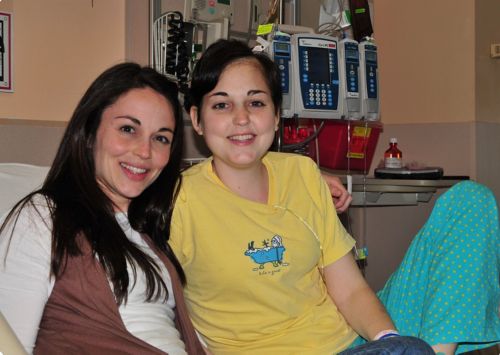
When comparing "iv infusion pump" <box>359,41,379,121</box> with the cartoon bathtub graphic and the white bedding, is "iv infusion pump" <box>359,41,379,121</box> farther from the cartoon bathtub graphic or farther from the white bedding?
the white bedding

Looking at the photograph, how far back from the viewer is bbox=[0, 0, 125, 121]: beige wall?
230cm

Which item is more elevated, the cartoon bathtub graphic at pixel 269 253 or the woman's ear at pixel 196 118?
the woman's ear at pixel 196 118

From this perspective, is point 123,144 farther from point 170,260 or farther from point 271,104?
point 271,104

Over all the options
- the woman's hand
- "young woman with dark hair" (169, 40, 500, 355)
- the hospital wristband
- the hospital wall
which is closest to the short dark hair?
"young woman with dark hair" (169, 40, 500, 355)

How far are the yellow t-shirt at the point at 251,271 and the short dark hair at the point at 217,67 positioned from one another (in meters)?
0.19

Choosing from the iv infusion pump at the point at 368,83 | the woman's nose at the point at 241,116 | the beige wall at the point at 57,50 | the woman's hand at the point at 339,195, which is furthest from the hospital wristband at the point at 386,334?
the beige wall at the point at 57,50

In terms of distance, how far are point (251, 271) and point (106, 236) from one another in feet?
1.12

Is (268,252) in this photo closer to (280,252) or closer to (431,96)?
(280,252)

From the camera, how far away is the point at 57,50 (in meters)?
2.39

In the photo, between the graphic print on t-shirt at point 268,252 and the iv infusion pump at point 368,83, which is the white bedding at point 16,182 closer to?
the graphic print on t-shirt at point 268,252

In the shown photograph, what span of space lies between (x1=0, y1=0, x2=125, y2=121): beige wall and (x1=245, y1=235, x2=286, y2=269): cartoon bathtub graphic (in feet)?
4.12

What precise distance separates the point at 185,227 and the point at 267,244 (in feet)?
0.62

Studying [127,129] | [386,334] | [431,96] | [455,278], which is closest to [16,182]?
[127,129]

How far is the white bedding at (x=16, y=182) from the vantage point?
155 cm
